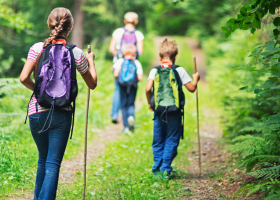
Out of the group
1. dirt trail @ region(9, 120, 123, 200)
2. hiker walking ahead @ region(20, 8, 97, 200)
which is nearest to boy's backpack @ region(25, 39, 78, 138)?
hiker walking ahead @ region(20, 8, 97, 200)

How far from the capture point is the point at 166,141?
173 inches

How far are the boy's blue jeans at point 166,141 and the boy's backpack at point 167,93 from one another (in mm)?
122

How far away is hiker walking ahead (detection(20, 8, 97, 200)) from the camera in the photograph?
9.24 feet

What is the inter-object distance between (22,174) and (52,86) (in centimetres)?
193

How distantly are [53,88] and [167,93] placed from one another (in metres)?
1.86

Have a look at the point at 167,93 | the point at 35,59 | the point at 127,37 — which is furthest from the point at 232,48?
the point at 35,59

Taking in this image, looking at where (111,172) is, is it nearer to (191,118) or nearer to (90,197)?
(90,197)

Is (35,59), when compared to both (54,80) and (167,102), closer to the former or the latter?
(54,80)

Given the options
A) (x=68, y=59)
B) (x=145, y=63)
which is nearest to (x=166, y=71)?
(x=68, y=59)

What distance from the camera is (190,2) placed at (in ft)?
68.5

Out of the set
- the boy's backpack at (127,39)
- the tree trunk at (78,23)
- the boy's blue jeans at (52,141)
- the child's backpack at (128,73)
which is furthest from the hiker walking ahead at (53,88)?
the tree trunk at (78,23)

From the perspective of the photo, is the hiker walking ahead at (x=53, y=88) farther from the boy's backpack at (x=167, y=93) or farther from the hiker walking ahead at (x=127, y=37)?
the hiker walking ahead at (x=127, y=37)

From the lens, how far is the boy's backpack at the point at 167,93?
4215 mm

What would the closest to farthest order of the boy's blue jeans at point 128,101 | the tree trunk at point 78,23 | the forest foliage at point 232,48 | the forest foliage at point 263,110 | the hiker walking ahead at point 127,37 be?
the forest foliage at point 263,110 < the forest foliage at point 232,48 < the hiker walking ahead at point 127,37 < the boy's blue jeans at point 128,101 < the tree trunk at point 78,23
